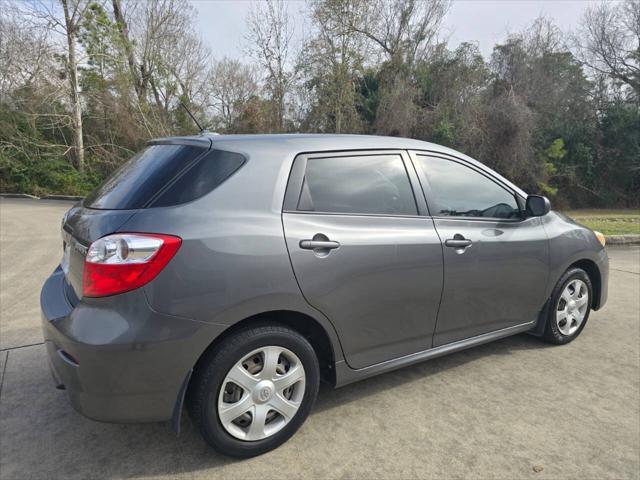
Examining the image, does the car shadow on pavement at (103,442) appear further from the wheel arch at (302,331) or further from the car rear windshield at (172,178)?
the car rear windshield at (172,178)

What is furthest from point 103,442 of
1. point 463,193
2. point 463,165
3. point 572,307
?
point 572,307

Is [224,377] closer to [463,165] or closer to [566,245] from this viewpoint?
[463,165]

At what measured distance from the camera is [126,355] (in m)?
2.03

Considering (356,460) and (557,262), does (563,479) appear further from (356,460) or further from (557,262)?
(557,262)

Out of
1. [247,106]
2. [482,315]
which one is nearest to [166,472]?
[482,315]

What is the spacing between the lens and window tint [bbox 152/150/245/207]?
2.22 meters

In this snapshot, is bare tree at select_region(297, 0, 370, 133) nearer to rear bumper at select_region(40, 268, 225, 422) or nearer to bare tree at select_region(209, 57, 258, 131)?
A: bare tree at select_region(209, 57, 258, 131)

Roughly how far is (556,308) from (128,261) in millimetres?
3289

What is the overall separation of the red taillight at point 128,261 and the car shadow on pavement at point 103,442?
930 mm

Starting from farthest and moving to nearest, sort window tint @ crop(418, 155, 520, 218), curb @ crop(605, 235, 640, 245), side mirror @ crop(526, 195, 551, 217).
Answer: curb @ crop(605, 235, 640, 245) → side mirror @ crop(526, 195, 551, 217) → window tint @ crop(418, 155, 520, 218)

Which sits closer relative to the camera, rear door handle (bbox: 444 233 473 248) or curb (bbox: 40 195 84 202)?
rear door handle (bbox: 444 233 473 248)

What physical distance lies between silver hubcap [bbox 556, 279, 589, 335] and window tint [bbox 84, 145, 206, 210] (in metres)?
3.14

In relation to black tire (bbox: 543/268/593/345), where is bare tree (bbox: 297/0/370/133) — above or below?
above

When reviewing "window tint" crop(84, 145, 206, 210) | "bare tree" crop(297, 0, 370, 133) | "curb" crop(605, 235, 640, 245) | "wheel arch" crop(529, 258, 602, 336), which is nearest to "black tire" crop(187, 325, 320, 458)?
"window tint" crop(84, 145, 206, 210)
